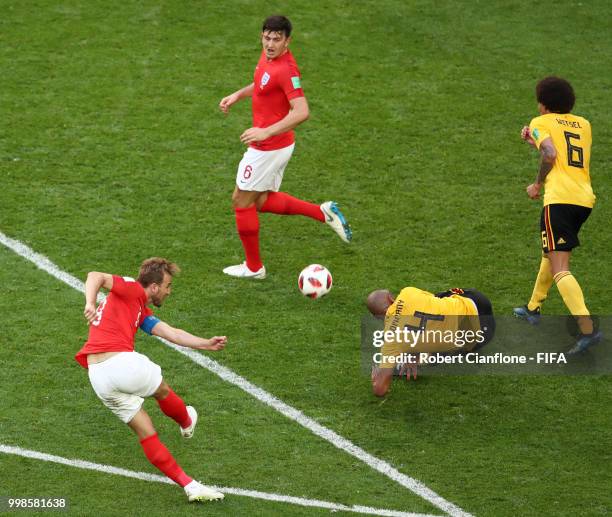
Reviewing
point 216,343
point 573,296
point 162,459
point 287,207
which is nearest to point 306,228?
point 287,207

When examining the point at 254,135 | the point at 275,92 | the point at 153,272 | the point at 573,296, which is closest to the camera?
the point at 153,272

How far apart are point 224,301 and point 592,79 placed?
6.72 m

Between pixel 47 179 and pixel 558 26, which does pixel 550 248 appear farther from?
pixel 558 26

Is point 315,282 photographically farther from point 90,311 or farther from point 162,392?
point 90,311

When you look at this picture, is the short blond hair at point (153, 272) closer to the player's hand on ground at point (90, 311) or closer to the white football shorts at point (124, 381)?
the white football shorts at point (124, 381)

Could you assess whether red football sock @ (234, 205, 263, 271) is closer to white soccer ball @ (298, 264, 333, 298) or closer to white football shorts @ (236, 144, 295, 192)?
white football shorts @ (236, 144, 295, 192)

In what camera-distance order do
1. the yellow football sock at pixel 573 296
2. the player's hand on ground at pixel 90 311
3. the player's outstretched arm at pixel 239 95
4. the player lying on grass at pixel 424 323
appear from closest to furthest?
1. the player's hand on ground at pixel 90 311
2. the player lying on grass at pixel 424 323
3. the yellow football sock at pixel 573 296
4. the player's outstretched arm at pixel 239 95

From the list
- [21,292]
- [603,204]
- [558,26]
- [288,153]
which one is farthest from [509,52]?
[21,292]

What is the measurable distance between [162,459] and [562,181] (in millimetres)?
4208

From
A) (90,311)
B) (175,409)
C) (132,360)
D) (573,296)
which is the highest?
(90,311)

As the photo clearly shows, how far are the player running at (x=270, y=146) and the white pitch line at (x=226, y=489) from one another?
321 centimetres

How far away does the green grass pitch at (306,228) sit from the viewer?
27.2ft

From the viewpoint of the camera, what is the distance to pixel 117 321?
7.92 meters

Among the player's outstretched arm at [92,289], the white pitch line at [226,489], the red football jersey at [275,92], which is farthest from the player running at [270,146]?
the white pitch line at [226,489]
